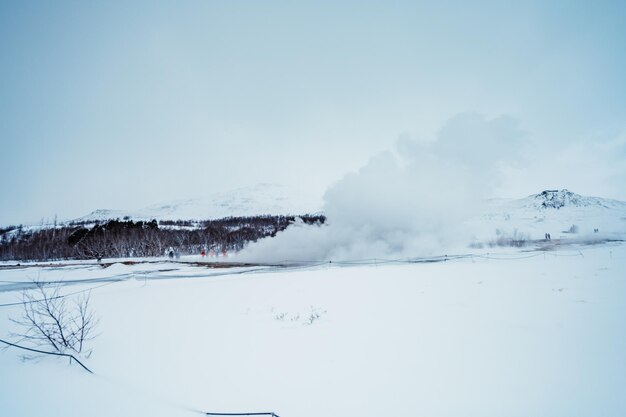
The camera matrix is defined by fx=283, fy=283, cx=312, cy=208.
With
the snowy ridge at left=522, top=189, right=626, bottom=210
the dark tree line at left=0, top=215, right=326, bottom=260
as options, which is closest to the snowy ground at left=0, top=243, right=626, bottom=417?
the dark tree line at left=0, top=215, right=326, bottom=260

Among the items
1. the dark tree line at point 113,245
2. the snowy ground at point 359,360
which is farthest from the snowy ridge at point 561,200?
the snowy ground at point 359,360

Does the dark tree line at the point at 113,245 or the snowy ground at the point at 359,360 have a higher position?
the dark tree line at the point at 113,245

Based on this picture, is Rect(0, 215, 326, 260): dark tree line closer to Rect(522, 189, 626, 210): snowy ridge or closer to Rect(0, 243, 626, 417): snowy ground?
Rect(0, 243, 626, 417): snowy ground

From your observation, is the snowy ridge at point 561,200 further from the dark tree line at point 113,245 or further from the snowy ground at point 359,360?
the snowy ground at point 359,360

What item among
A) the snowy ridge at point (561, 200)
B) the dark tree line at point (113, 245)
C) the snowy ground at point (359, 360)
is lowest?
the snowy ground at point (359, 360)

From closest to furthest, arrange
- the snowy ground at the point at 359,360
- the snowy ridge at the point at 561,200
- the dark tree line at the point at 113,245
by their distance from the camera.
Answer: the snowy ground at the point at 359,360, the dark tree line at the point at 113,245, the snowy ridge at the point at 561,200

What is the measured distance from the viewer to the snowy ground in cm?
364

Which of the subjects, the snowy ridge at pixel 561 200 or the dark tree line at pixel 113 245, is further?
the snowy ridge at pixel 561 200

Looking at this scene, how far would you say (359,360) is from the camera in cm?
477

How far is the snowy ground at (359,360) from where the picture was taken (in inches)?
143

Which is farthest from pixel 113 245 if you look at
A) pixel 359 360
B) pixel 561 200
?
pixel 561 200

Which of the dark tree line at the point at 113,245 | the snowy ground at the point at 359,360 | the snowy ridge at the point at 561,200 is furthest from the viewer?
the snowy ridge at the point at 561,200

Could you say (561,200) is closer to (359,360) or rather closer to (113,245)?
(359,360)

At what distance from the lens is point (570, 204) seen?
93.8 m
